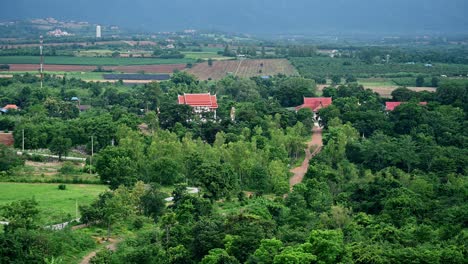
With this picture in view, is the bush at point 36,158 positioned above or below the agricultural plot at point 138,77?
below

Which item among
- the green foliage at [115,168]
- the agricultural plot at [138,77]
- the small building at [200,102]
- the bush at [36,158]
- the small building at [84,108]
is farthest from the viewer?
the agricultural plot at [138,77]

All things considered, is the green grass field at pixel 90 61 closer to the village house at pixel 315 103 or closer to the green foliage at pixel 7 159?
the village house at pixel 315 103

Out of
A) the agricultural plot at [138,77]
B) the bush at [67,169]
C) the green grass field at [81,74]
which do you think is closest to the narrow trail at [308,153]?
the bush at [67,169]

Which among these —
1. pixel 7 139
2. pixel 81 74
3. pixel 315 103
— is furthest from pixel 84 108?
pixel 81 74

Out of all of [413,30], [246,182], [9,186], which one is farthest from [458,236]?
[413,30]

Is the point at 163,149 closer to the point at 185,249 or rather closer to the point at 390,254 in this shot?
the point at 185,249

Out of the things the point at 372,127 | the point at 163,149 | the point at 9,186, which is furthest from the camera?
the point at 372,127
